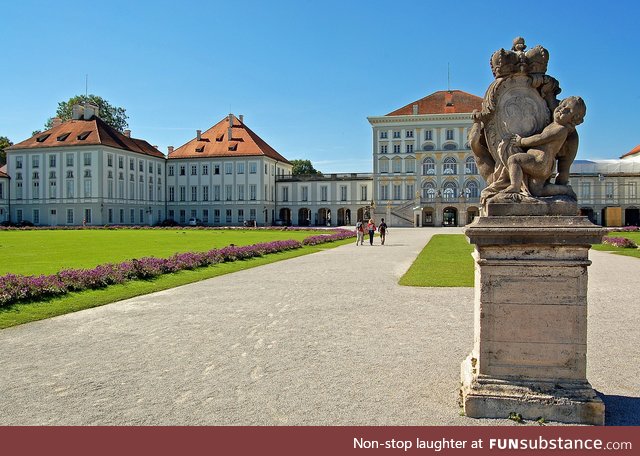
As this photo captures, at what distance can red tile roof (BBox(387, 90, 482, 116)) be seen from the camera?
79.2 m

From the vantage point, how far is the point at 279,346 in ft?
24.5

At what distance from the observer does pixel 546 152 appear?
5113 millimetres

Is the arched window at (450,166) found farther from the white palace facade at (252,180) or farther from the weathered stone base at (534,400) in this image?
the weathered stone base at (534,400)

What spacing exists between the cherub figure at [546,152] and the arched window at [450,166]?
243 feet

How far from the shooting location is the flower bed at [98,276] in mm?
11000

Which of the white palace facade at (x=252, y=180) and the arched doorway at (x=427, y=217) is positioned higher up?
the white palace facade at (x=252, y=180)

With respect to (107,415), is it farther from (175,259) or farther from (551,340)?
(175,259)

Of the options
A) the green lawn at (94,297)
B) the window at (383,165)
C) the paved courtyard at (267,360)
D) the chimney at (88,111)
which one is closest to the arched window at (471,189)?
the window at (383,165)

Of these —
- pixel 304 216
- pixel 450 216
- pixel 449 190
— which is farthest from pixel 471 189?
pixel 304 216

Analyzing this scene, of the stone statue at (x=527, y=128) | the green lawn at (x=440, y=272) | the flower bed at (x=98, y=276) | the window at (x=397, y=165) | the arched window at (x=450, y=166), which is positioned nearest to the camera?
the stone statue at (x=527, y=128)

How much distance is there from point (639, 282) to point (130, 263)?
13.2 m

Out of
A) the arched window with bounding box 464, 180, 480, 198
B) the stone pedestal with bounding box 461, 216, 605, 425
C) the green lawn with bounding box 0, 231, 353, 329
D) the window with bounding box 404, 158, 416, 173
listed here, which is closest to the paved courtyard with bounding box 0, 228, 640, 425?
the stone pedestal with bounding box 461, 216, 605, 425

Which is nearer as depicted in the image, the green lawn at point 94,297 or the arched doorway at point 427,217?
the green lawn at point 94,297
